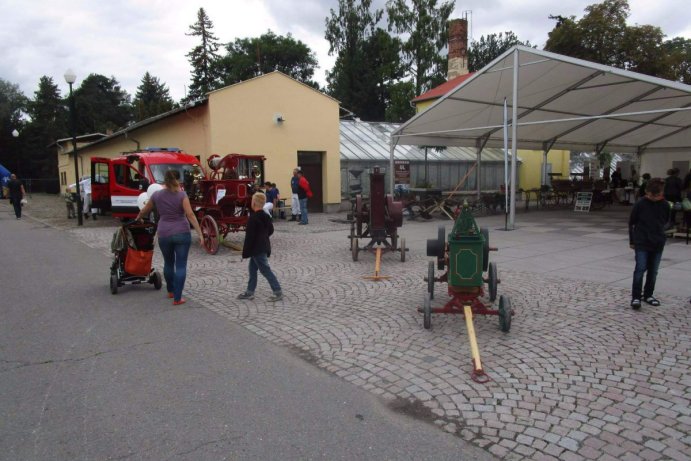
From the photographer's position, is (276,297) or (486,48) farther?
(486,48)

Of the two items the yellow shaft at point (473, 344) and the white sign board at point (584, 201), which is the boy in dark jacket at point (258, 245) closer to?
the yellow shaft at point (473, 344)

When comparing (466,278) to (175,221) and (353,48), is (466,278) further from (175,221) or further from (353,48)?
(353,48)

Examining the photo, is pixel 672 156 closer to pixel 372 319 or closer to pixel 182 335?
pixel 372 319

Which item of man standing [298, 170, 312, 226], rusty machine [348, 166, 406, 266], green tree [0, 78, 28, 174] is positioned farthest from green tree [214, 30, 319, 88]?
rusty machine [348, 166, 406, 266]

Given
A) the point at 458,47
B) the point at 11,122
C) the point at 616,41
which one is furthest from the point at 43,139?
the point at 616,41

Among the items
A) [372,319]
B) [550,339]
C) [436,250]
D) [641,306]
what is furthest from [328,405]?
[641,306]

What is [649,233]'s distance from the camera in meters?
6.03

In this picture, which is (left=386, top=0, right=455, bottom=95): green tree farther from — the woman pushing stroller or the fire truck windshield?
the woman pushing stroller

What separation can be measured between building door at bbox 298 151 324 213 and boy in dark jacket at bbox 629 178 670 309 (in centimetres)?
1559

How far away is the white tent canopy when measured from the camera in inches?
534

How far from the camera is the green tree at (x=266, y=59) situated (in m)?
53.3

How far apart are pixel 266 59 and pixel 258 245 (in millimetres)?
53740

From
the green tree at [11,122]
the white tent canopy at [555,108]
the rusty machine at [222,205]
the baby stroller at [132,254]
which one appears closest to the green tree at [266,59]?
the green tree at [11,122]

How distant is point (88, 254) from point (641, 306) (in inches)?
420
